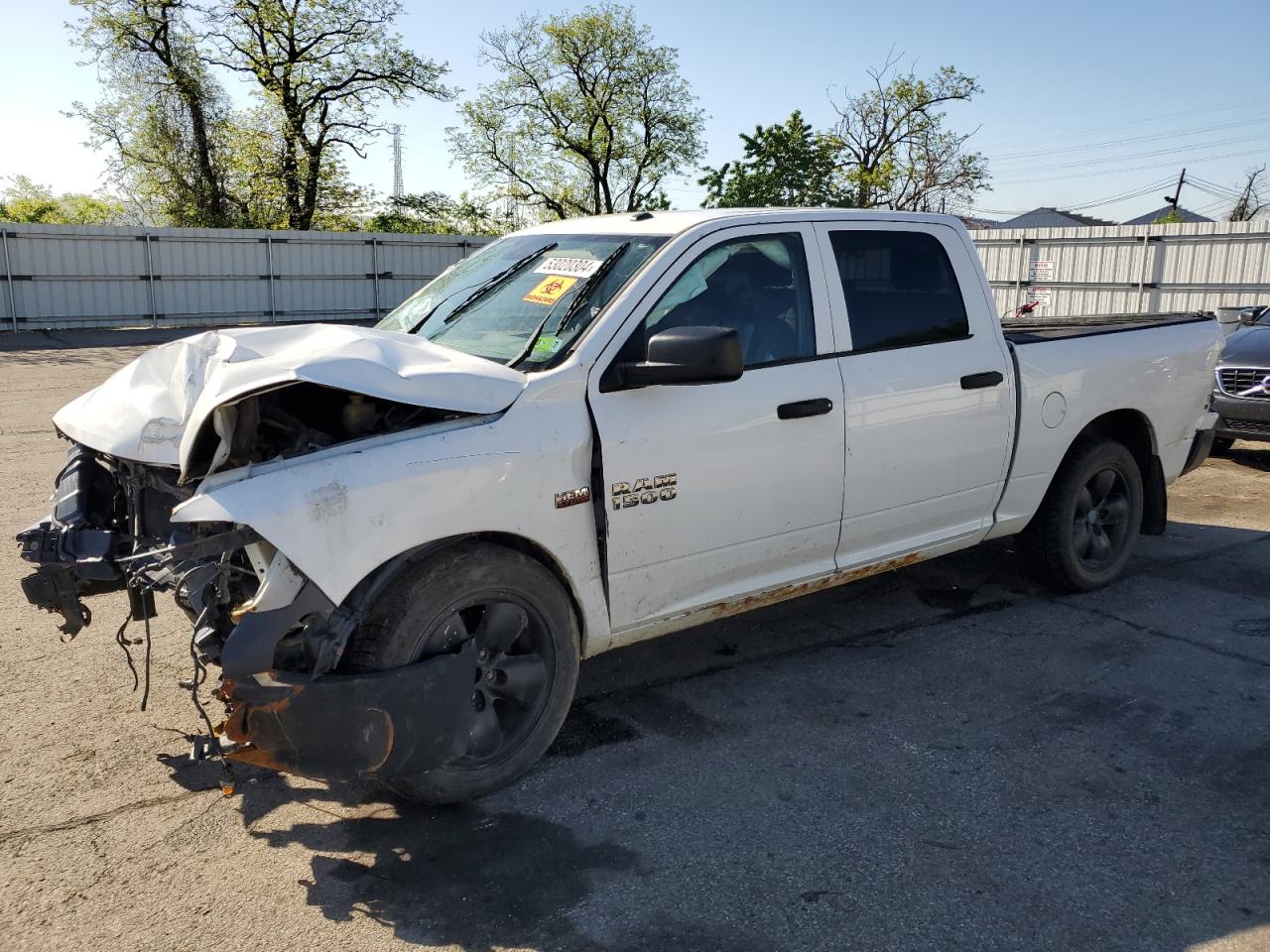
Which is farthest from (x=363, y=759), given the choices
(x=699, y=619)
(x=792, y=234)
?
(x=792, y=234)

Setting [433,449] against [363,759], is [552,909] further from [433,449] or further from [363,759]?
[433,449]

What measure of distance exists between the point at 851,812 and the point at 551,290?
7.46ft

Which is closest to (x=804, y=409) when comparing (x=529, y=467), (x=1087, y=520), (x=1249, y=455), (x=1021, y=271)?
(x=529, y=467)

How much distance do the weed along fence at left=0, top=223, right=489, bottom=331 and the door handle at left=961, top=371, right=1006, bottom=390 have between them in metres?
21.1

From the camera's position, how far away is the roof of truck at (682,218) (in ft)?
13.7

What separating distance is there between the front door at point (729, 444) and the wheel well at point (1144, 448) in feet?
7.71

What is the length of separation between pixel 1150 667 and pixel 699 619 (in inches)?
89.1

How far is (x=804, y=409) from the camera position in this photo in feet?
13.5

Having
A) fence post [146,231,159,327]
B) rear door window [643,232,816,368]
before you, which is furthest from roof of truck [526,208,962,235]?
fence post [146,231,159,327]

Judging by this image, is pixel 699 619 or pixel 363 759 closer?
pixel 363 759

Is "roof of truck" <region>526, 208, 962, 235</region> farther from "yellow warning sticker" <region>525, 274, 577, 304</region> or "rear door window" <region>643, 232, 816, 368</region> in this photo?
"yellow warning sticker" <region>525, 274, 577, 304</region>

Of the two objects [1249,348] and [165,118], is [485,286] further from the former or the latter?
[165,118]

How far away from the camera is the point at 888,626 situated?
5.29 meters

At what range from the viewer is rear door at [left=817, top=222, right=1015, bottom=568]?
14.5 ft
